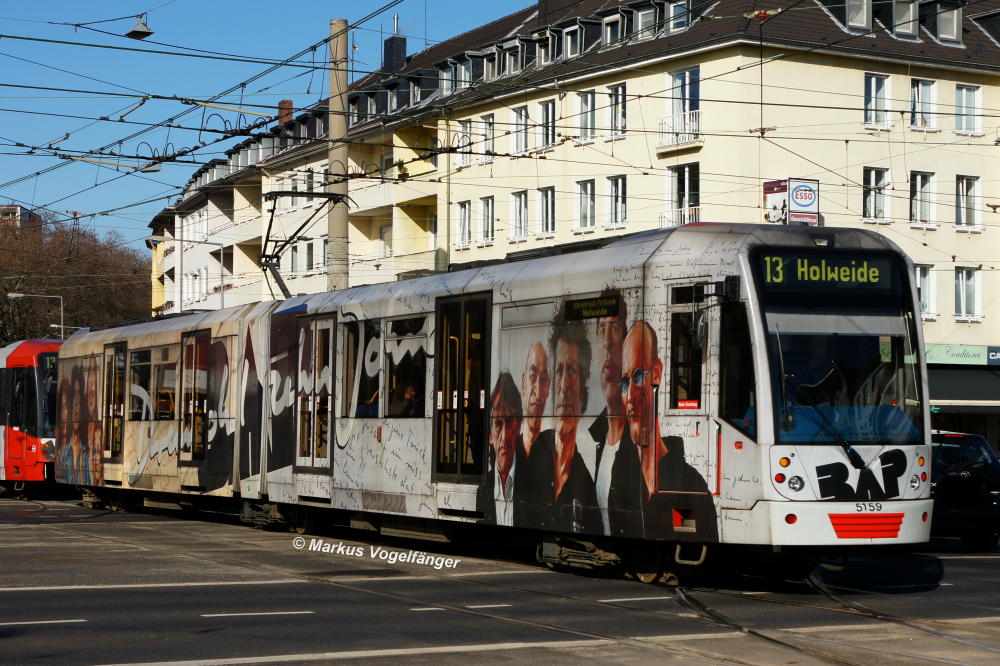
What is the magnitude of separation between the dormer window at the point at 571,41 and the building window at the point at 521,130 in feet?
7.55

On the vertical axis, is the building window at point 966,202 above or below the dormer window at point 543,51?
below

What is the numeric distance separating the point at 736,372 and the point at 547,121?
1422 inches

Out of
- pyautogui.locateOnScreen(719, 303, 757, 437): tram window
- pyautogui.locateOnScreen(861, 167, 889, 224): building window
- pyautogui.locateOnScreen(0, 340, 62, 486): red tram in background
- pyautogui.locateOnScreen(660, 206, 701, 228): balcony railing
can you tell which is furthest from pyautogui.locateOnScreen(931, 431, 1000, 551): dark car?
pyautogui.locateOnScreen(861, 167, 889, 224): building window

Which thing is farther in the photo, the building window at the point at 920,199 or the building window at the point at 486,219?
the building window at the point at 486,219

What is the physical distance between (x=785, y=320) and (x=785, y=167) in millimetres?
30299

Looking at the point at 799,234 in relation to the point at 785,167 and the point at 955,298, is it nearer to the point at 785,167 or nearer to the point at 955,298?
the point at 785,167

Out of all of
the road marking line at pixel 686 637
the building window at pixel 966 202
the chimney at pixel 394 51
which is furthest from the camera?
the chimney at pixel 394 51

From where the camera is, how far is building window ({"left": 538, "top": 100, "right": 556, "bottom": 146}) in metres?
48.6

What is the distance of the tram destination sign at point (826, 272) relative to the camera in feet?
44.8

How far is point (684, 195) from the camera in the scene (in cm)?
4400

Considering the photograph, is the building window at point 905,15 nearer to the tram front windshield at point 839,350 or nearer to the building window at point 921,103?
the building window at point 921,103

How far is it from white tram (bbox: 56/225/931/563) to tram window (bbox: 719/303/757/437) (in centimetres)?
1

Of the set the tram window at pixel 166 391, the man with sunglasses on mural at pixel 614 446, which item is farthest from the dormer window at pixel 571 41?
the man with sunglasses on mural at pixel 614 446

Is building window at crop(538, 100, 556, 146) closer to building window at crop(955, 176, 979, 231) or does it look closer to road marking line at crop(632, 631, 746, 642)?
building window at crop(955, 176, 979, 231)
